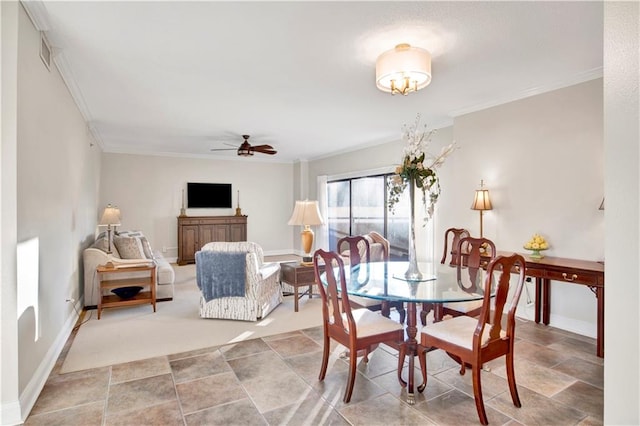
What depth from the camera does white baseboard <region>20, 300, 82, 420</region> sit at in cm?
221

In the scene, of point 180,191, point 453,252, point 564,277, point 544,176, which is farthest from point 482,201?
point 180,191

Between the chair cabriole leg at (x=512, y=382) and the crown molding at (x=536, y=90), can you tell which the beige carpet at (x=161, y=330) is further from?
the crown molding at (x=536, y=90)

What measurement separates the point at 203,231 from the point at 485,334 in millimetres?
7039

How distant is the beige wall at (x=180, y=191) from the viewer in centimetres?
777

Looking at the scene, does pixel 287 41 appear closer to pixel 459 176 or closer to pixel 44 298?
pixel 44 298

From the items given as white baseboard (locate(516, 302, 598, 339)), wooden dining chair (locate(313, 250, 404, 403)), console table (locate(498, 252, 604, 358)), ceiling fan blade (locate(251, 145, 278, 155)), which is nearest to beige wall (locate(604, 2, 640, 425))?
wooden dining chair (locate(313, 250, 404, 403))

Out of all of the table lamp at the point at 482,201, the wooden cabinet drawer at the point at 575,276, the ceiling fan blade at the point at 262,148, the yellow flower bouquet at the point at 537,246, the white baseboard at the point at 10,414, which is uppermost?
the ceiling fan blade at the point at 262,148

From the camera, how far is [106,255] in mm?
4402

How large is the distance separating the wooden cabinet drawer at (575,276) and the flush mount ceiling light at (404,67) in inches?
84.2

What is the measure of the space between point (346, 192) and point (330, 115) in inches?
130

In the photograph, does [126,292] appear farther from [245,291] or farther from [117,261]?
[245,291]

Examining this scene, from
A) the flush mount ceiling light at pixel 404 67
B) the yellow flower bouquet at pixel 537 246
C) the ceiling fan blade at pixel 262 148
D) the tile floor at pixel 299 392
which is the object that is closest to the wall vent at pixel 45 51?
the tile floor at pixel 299 392

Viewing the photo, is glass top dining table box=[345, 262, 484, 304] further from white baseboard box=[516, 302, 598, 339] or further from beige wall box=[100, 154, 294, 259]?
beige wall box=[100, 154, 294, 259]

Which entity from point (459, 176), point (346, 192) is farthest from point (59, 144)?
point (346, 192)
